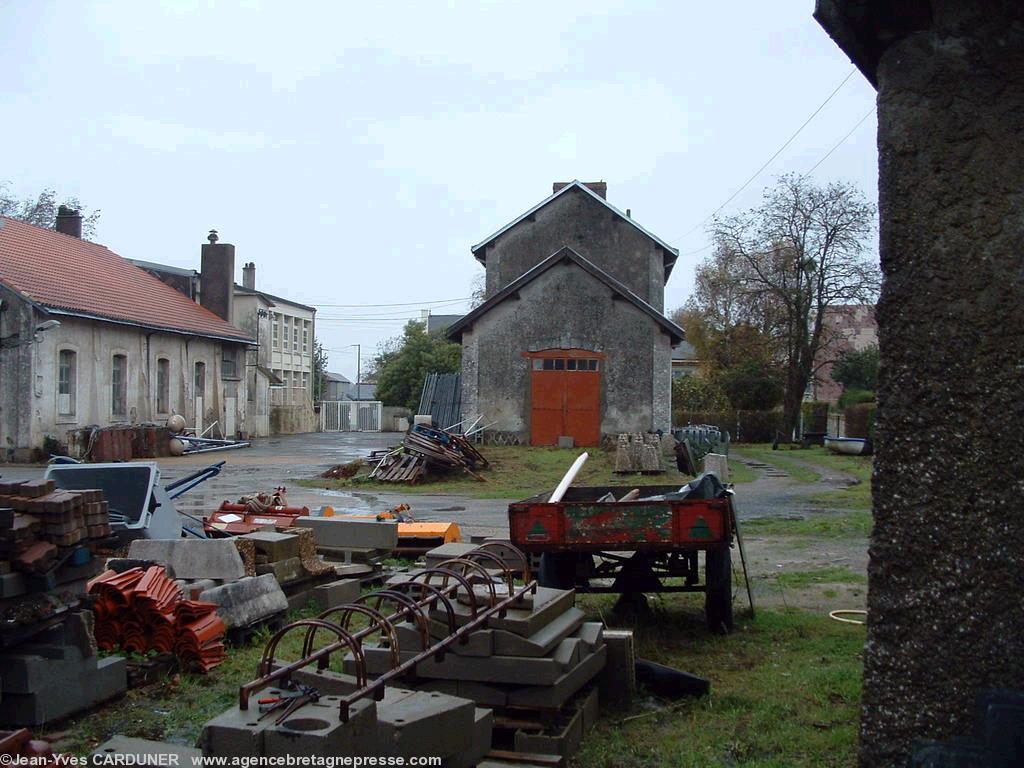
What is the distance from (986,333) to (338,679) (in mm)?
3042

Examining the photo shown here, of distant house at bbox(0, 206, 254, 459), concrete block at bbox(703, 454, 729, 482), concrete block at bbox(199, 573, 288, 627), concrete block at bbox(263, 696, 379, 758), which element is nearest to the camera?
concrete block at bbox(263, 696, 379, 758)

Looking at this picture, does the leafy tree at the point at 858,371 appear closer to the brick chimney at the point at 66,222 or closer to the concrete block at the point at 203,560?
the brick chimney at the point at 66,222

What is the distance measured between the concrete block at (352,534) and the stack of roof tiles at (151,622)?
347 centimetres

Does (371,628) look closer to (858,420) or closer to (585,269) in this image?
(585,269)

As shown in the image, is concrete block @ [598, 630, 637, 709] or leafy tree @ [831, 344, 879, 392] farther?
leafy tree @ [831, 344, 879, 392]

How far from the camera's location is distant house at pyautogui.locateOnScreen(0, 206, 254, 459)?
29672mm

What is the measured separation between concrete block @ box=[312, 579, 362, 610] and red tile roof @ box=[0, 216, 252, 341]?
24.3 m

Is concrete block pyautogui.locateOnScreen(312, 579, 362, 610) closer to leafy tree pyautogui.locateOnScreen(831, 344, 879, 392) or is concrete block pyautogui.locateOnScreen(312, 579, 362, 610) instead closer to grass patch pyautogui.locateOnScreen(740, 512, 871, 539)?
grass patch pyautogui.locateOnScreen(740, 512, 871, 539)

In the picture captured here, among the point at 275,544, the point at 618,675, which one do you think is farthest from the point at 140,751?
the point at 275,544

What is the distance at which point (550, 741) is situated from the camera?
5.11 m

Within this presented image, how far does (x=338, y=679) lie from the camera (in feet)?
14.5

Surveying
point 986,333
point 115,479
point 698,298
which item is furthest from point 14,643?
point 698,298

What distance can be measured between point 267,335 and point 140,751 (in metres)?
58.1

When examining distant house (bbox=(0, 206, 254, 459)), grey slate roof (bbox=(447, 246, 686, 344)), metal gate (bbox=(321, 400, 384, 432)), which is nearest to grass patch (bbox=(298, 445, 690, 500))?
grey slate roof (bbox=(447, 246, 686, 344))
